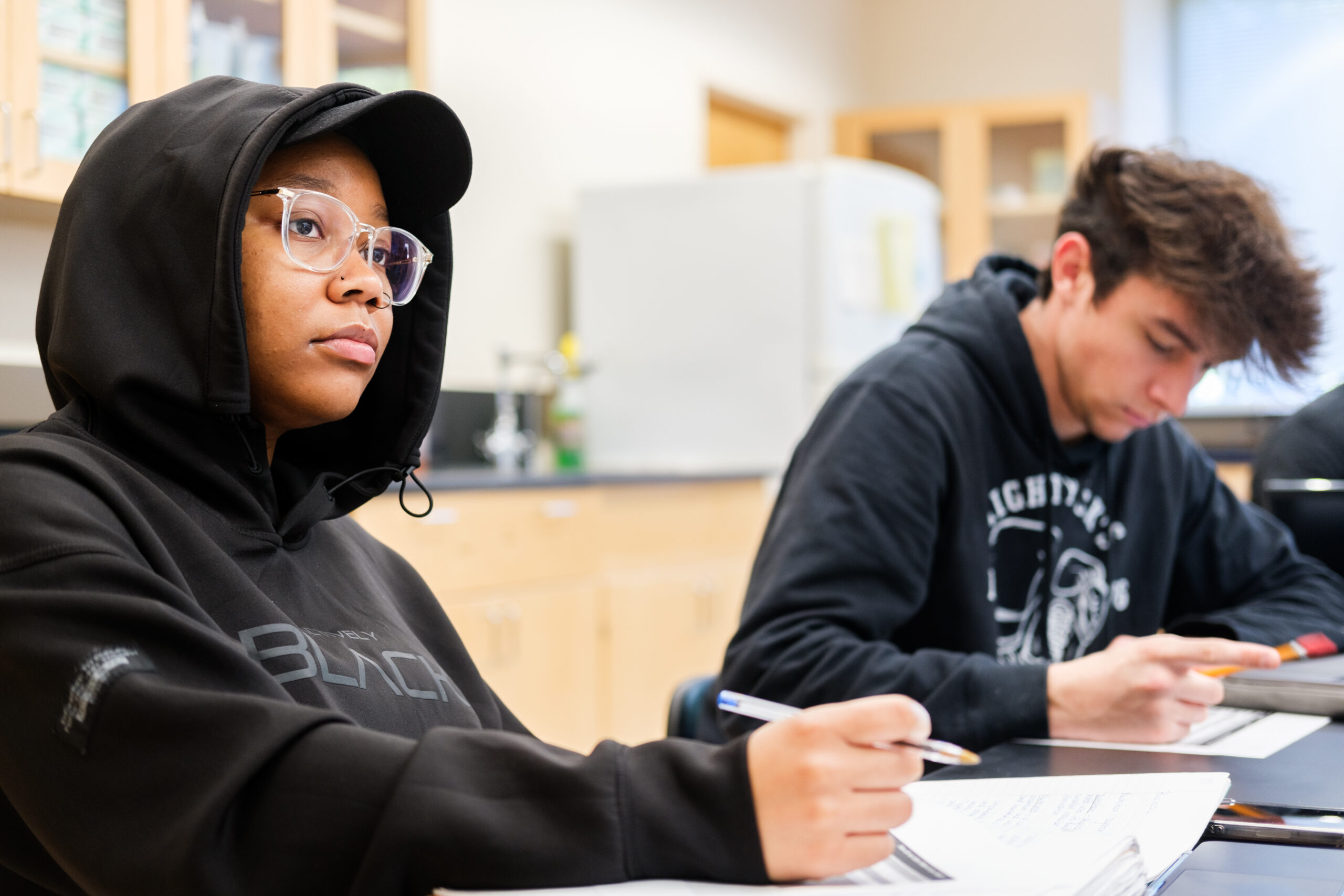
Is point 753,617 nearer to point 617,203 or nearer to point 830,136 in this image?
point 617,203

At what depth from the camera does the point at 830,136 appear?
5379 mm

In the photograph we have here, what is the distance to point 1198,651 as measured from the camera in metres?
1.12

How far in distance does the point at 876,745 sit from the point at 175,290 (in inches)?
22.8

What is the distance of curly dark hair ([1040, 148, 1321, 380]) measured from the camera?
142 cm

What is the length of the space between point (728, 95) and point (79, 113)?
9.40ft

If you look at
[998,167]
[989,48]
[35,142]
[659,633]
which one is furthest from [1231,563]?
[989,48]

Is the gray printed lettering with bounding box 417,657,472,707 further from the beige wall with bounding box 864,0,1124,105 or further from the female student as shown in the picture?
the beige wall with bounding box 864,0,1124,105

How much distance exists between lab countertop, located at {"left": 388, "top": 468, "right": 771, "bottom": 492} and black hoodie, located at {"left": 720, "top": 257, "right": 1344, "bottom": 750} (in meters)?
1.17

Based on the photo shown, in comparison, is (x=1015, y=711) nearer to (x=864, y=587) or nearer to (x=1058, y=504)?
(x=864, y=587)

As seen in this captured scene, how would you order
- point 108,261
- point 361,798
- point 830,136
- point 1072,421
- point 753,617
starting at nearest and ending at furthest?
point 361,798, point 108,261, point 753,617, point 1072,421, point 830,136

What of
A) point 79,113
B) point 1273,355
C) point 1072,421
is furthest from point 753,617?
point 79,113

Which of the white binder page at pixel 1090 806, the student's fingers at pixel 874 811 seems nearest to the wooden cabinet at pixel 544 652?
the white binder page at pixel 1090 806

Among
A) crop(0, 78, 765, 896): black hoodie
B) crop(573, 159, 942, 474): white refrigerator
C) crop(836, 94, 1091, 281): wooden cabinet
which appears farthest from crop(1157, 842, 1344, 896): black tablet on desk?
crop(836, 94, 1091, 281): wooden cabinet

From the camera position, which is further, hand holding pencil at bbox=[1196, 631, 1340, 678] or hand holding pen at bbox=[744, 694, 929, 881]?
hand holding pencil at bbox=[1196, 631, 1340, 678]
